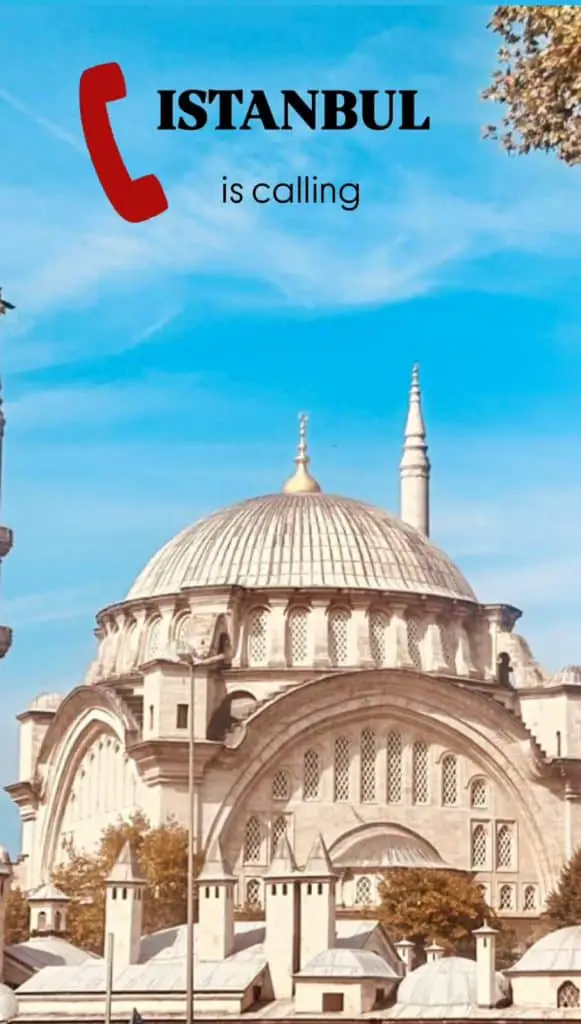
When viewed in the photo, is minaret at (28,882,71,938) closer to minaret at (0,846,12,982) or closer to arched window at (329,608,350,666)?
minaret at (0,846,12,982)

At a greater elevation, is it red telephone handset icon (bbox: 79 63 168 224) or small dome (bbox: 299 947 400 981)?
red telephone handset icon (bbox: 79 63 168 224)

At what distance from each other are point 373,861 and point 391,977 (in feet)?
63.2

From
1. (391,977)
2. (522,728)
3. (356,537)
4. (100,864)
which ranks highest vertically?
(356,537)

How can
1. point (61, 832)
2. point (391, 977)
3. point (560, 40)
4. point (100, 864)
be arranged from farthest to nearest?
point (61, 832), point (100, 864), point (391, 977), point (560, 40)

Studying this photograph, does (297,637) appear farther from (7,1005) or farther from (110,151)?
(110,151)

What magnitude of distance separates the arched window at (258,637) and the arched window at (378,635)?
3.29 meters

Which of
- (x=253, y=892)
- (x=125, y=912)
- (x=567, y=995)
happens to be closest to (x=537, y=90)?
(x=567, y=995)

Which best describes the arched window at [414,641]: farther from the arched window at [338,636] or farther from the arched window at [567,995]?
the arched window at [567,995]

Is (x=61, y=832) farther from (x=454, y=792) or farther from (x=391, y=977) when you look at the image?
(x=391, y=977)

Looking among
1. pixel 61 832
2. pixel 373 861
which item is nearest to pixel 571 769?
pixel 373 861

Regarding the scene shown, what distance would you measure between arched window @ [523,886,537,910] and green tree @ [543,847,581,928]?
7.32 ft

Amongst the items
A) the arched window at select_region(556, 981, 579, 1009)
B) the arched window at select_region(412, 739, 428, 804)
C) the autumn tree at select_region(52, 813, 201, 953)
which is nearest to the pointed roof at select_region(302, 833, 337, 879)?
the arched window at select_region(556, 981, 579, 1009)

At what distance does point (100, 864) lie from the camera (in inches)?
2685

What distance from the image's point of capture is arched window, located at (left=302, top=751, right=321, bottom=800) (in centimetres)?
7056
